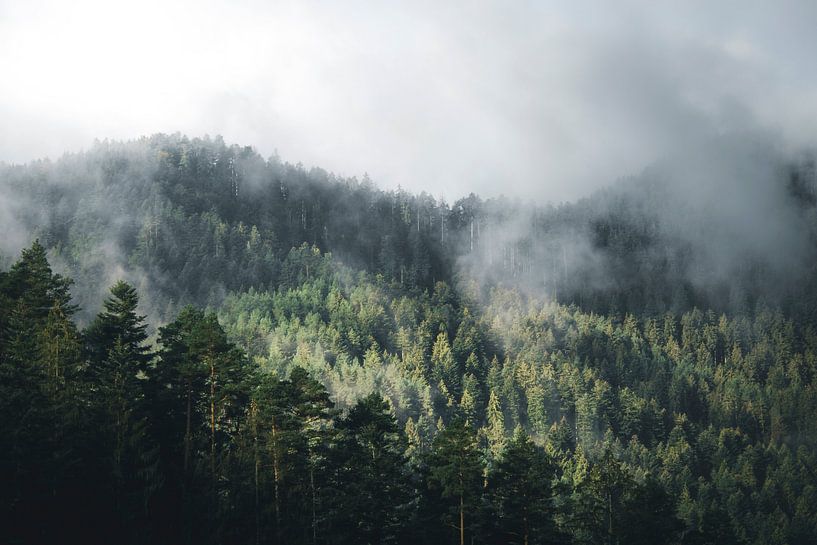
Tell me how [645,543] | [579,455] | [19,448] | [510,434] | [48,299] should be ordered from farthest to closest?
[510,434] → [579,455] → [645,543] → [48,299] → [19,448]

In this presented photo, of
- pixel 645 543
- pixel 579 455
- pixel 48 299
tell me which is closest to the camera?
pixel 48 299

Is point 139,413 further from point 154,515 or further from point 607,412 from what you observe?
point 607,412

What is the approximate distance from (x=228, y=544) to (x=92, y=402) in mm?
12317

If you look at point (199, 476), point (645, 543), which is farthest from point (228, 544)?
point (645, 543)

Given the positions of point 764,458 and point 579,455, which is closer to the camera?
point 579,455

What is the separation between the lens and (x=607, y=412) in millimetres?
189000

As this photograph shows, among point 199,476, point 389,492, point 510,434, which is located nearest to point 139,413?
point 199,476

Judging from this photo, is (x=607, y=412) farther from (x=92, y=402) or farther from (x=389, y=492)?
(x=92, y=402)

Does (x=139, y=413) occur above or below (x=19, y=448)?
above

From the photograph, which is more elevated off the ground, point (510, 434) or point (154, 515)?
point (510, 434)

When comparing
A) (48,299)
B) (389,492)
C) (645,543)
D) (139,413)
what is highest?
(48,299)

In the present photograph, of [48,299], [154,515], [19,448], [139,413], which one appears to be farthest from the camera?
[48,299]

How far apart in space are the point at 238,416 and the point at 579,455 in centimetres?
10695

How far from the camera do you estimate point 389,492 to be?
166 feet
